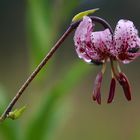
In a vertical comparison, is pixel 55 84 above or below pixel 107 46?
below

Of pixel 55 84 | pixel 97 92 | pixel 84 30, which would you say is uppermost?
pixel 84 30

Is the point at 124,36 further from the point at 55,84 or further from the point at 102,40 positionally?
the point at 55,84

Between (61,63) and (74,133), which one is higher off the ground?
(74,133)

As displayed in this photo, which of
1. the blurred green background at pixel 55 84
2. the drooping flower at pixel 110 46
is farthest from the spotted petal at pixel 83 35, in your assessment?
the blurred green background at pixel 55 84

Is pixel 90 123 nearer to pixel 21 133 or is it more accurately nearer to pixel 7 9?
pixel 21 133

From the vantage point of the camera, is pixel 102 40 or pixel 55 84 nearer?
pixel 102 40

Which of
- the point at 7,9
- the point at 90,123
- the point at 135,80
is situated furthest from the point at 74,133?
the point at 7,9

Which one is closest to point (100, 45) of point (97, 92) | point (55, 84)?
point (97, 92)
